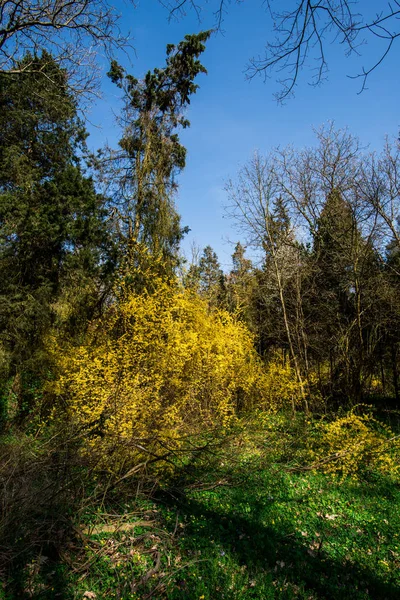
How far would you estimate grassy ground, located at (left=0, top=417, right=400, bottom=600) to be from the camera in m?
3.17

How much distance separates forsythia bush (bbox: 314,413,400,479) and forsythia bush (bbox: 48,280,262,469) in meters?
2.11

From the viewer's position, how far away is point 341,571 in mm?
3520

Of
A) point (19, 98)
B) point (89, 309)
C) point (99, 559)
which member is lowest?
point (99, 559)

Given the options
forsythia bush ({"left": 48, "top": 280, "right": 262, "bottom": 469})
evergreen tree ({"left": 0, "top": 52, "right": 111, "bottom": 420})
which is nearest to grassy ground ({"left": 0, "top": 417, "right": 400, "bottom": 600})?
forsythia bush ({"left": 48, "top": 280, "right": 262, "bottom": 469})

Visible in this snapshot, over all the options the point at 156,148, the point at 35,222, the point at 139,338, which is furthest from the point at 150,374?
the point at 156,148

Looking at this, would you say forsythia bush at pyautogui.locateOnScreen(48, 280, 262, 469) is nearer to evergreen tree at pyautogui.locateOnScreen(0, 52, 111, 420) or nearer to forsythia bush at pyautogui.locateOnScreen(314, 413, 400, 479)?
evergreen tree at pyautogui.locateOnScreen(0, 52, 111, 420)

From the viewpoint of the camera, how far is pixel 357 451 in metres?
5.86

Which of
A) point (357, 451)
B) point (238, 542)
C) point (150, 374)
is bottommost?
point (238, 542)

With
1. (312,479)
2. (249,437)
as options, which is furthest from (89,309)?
(312,479)

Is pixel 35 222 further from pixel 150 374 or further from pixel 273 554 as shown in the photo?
pixel 273 554

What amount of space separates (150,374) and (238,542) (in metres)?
3.45

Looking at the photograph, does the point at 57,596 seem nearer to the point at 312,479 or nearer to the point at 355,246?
the point at 312,479

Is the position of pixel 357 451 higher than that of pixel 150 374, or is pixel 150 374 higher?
pixel 150 374

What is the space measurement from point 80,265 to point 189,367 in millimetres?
4029
